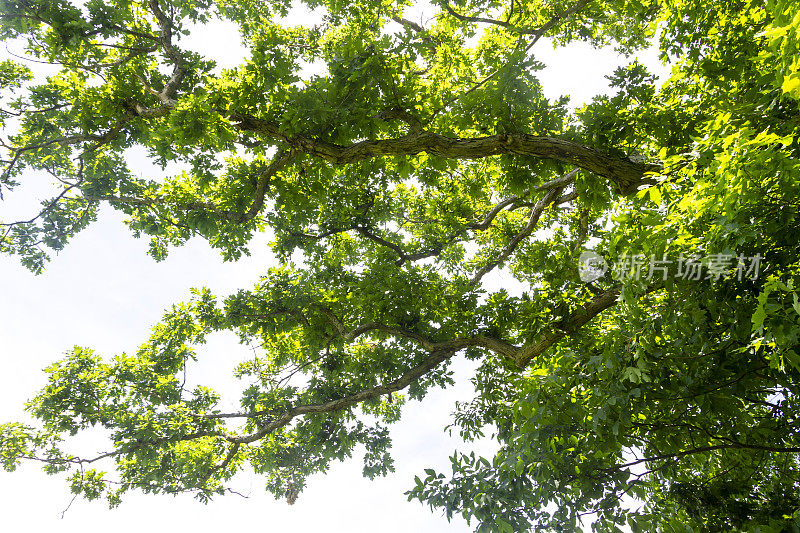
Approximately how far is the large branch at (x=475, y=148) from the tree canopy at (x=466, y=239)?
3 centimetres

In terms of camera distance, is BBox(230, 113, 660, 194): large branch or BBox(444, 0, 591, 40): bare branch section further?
BBox(444, 0, 591, 40): bare branch section

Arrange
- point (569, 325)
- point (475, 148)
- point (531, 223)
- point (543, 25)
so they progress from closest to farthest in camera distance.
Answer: point (475, 148) → point (569, 325) → point (531, 223) → point (543, 25)

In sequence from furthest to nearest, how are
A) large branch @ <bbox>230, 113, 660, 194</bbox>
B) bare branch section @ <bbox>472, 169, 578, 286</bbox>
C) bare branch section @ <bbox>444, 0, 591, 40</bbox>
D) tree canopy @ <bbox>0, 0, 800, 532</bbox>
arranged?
bare branch section @ <bbox>444, 0, 591, 40</bbox>, bare branch section @ <bbox>472, 169, 578, 286</bbox>, large branch @ <bbox>230, 113, 660, 194</bbox>, tree canopy @ <bbox>0, 0, 800, 532</bbox>

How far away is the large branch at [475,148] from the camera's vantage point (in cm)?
577

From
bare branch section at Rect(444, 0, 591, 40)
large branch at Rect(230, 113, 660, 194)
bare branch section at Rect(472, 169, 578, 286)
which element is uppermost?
bare branch section at Rect(444, 0, 591, 40)

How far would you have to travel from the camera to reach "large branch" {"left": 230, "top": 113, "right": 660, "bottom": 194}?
5.77 metres

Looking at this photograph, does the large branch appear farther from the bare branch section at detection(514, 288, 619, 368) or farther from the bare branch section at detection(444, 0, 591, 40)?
the bare branch section at detection(444, 0, 591, 40)

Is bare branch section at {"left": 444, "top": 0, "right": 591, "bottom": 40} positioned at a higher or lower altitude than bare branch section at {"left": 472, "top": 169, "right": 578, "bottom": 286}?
higher

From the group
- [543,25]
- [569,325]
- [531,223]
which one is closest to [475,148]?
[569,325]

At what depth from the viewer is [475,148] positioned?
6004 millimetres

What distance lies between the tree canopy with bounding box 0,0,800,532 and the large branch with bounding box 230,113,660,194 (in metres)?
0.03

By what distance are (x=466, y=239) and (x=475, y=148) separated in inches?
182

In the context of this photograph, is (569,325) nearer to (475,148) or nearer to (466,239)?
(475,148)

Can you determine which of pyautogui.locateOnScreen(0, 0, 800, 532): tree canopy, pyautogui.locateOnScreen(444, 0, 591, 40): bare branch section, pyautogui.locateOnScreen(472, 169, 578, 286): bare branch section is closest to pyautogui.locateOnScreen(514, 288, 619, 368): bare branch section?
pyautogui.locateOnScreen(0, 0, 800, 532): tree canopy
